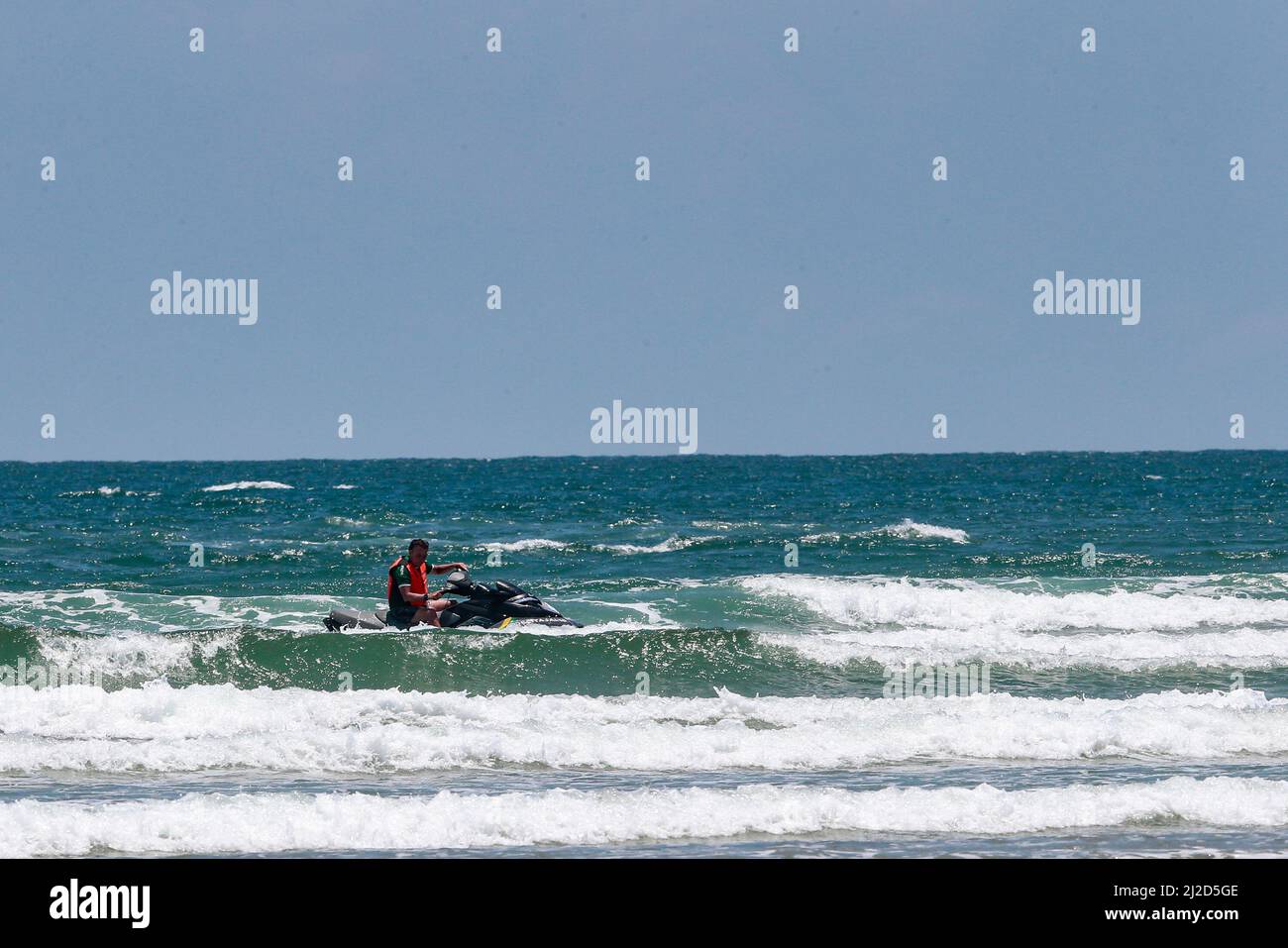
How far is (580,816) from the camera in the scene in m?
9.59

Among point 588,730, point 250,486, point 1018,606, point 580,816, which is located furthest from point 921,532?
point 250,486

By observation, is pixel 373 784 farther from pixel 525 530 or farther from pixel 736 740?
pixel 525 530

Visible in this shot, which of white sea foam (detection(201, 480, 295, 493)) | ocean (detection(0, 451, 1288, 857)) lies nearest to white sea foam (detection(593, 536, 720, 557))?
ocean (detection(0, 451, 1288, 857))

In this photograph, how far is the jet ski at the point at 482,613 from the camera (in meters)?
18.3

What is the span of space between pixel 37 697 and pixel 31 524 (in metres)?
29.0

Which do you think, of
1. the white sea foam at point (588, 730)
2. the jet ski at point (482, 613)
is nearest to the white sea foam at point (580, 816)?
the white sea foam at point (588, 730)

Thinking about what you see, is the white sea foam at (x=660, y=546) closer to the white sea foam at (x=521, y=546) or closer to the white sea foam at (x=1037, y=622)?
the white sea foam at (x=521, y=546)

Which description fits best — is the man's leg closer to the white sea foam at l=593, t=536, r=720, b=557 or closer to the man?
the man

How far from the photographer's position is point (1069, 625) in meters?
22.4

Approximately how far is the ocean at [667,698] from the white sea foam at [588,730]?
45mm

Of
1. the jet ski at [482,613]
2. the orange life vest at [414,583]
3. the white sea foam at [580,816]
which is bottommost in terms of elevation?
the white sea foam at [580,816]

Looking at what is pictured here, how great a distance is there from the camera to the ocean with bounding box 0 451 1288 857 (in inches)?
374
